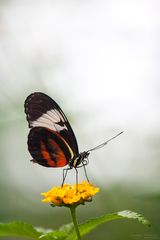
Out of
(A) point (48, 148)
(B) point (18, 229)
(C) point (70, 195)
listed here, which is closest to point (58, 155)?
(A) point (48, 148)

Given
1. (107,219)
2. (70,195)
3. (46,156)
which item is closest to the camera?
(107,219)

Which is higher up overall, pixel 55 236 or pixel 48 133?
pixel 48 133

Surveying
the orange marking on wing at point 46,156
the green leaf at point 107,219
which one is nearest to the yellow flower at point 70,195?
the green leaf at point 107,219

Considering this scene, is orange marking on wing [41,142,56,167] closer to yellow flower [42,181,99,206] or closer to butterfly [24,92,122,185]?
butterfly [24,92,122,185]

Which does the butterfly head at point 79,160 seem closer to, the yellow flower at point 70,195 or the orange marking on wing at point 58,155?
the orange marking on wing at point 58,155

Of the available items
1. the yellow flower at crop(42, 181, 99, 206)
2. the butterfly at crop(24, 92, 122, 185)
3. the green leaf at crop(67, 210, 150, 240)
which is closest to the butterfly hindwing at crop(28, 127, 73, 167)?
the butterfly at crop(24, 92, 122, 185)

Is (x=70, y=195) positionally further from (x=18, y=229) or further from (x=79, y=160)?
(x=79, y=160)
